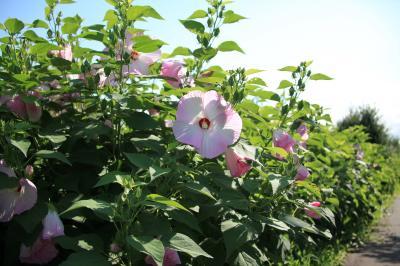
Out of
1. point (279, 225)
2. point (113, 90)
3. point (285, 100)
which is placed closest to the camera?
point (279, 225)

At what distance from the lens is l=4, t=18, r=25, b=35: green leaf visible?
6.31 feet

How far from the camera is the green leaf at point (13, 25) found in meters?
1.92

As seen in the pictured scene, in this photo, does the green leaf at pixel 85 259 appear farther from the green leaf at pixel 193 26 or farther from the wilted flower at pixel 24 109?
the green leaf at pixel 193 26

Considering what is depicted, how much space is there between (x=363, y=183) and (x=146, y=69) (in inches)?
191

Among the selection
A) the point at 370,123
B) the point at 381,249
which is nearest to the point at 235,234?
the point at 381,249

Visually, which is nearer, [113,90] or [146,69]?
[113,90]

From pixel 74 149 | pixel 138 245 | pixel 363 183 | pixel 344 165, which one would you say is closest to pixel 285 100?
pixel 74 149

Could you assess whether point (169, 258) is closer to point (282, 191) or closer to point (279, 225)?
point (279, 225)

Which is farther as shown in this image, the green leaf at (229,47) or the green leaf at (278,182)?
the green leaf at (229,47)

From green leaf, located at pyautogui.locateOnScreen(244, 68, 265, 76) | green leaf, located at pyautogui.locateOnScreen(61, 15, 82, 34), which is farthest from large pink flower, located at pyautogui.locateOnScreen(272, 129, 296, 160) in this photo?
green leaf, located at pyautogui.locateOnScreen(61, 15, 82, 34)

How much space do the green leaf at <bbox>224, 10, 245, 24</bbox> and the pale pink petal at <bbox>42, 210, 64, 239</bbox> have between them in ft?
3.85

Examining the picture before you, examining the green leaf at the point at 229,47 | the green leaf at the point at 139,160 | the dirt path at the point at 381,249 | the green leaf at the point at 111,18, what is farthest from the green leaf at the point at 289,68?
the dirt path at the point at 381,249

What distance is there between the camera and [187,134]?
1.65m

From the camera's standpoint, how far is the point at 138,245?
122 cm
